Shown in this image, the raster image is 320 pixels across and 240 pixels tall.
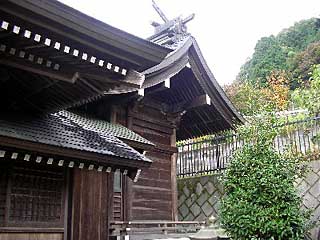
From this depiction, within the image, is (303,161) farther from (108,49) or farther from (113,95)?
(108,49)

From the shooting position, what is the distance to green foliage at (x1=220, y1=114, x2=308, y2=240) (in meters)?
7.11

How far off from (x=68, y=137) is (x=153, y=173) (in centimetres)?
401

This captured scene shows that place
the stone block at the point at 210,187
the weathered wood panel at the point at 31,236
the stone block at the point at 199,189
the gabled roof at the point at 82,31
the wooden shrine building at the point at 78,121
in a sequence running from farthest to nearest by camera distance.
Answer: the stone block at the point at 199,189
the stone block at the point at 210,187
the weathered wood panel at the point at 31,236
the wooden shrine building at the point at 78,121
the gabled roof at the point at 82,31

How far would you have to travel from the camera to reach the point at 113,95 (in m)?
8.77

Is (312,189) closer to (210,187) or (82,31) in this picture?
(210,187)

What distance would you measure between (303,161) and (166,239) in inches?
170

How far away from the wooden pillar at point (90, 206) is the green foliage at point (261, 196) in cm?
228

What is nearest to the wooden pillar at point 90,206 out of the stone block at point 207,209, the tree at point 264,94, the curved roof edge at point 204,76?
the curved roof edge at point 204,76

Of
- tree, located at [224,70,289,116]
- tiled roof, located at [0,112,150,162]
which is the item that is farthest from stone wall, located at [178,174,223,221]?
tree, located at [224,70,289,116]

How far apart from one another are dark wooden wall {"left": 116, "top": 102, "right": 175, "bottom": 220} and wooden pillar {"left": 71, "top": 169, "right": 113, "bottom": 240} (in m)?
1.15

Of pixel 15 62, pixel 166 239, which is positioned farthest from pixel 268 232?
pixel 15 62

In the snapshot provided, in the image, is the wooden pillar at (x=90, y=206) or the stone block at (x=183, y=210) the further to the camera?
the stone block at (x=183, y=210)

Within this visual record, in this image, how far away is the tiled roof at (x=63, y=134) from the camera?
538 cm

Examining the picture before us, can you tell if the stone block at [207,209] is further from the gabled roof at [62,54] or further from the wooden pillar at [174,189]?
the gabled roof at [62,54]
